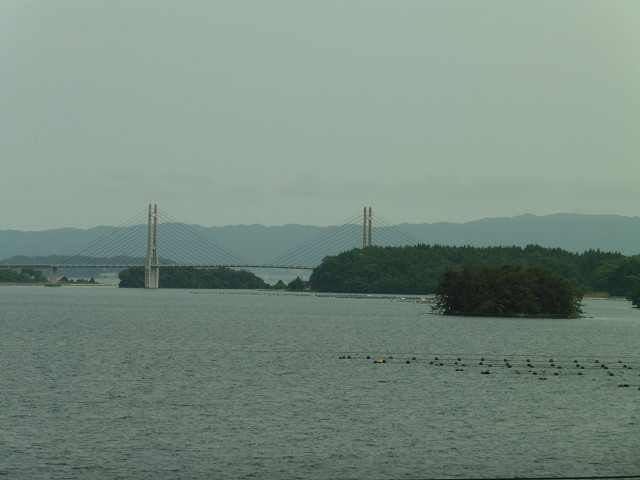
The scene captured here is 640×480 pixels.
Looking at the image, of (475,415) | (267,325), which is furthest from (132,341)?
(475,415)

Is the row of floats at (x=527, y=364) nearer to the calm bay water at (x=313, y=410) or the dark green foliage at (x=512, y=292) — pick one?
the calm bay water at (x=313, y=410)

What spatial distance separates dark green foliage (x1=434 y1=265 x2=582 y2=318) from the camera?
98.5m

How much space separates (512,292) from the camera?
325ft

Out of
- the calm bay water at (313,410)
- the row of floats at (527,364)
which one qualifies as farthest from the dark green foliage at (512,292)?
the row of floats at (527,364)

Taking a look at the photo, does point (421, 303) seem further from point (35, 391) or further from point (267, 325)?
point (35, 391)

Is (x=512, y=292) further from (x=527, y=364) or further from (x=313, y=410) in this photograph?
(x=313, y=410)

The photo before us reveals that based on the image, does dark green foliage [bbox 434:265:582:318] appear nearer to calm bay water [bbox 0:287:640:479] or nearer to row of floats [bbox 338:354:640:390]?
calm bay water [bbox 0:287:640:479]

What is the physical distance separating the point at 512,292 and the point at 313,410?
7165cm

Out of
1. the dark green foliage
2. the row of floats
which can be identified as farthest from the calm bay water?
the dark green foliage

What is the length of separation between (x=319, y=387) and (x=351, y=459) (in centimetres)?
1450

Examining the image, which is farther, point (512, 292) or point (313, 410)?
point (512, 292)

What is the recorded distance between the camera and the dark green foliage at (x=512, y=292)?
323ft

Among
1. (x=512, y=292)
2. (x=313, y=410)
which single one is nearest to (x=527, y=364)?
(x=313, y=410)

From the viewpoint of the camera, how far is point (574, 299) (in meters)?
103
